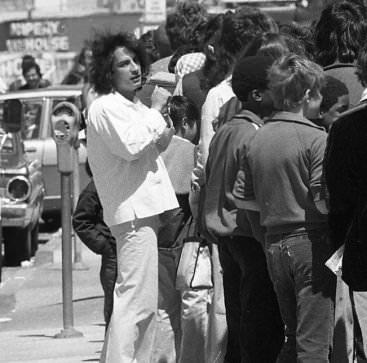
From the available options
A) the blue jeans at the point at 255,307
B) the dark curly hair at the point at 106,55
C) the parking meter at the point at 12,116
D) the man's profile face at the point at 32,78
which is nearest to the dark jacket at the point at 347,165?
the blue jeans at the point at 255,307

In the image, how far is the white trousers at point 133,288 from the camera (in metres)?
7.41

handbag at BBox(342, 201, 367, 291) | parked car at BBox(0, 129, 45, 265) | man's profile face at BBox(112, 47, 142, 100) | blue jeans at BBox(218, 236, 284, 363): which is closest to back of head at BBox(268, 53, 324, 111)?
blue jeans at BBox(218, 236, 284, 363)

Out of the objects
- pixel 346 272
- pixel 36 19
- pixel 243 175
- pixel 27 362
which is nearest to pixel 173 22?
pixel 27 362

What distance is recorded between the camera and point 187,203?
8.06m

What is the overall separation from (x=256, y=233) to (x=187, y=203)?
57.6 inches

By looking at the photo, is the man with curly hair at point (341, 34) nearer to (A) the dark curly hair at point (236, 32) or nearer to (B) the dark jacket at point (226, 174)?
(A) the dark curly hair at point (236, 32)

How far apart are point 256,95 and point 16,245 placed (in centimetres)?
930

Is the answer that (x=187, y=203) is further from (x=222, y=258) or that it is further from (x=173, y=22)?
(x=173, y=22)

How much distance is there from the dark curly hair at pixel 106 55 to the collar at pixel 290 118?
156cm

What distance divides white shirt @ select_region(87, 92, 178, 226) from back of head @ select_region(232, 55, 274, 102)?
0.66 m

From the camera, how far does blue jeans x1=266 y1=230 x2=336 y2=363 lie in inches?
241

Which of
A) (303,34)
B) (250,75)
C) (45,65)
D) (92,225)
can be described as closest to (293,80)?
(250,75)

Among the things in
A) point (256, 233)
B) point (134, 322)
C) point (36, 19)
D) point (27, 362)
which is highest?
point (256, 233)

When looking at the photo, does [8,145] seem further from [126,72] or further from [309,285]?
[309,285]
